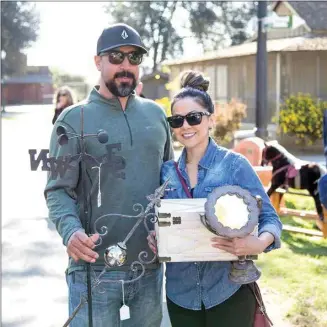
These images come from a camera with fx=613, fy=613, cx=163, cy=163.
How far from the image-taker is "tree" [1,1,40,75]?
188 feet

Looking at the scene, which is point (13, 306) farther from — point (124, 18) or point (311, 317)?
point (124, 18)

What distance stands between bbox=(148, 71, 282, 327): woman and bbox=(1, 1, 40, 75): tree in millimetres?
56420

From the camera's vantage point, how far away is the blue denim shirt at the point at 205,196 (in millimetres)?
2699

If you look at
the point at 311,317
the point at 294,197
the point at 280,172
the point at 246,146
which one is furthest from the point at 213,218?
the point at 294,197

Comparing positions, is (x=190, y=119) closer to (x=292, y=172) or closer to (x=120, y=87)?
(x=120, y=87)

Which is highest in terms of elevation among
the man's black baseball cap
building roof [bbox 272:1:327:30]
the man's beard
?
building roof [bbox 272:1:327:30]

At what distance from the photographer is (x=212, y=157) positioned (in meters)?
2.81

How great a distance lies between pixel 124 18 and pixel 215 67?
28.0 m

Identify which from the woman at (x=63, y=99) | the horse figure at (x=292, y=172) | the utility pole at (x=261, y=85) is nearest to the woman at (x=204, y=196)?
the horse figure at (x=292, y=172)

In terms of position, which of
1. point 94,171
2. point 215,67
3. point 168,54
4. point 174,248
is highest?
point 168,54

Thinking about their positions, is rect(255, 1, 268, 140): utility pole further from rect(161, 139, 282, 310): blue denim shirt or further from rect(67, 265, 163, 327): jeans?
rect(161, 139, 282, 310): blue denim shirt

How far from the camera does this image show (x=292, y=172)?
8.16m

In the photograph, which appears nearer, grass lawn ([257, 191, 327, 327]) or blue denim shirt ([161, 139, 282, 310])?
blue denim shirt ([161, 139, 282, 310])

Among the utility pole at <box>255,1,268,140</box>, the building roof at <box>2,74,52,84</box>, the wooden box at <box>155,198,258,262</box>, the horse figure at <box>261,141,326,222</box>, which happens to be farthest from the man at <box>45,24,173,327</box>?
the building roof at <box>2,74,52,84</box>
